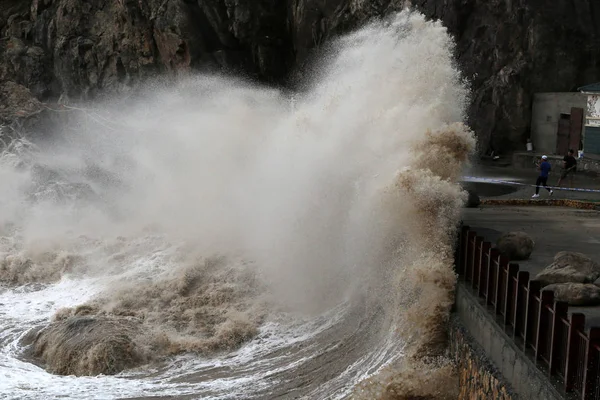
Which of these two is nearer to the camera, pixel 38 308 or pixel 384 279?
pixel 384 279

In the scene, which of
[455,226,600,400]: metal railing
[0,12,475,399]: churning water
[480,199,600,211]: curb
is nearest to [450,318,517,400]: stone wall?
[0,12,475,399]: churning water

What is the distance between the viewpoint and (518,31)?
75.4ft

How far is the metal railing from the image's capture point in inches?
236

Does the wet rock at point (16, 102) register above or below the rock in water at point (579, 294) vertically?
above

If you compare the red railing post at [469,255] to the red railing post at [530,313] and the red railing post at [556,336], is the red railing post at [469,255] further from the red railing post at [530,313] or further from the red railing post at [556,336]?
the red railing post at [556,336]

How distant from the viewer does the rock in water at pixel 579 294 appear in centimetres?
785

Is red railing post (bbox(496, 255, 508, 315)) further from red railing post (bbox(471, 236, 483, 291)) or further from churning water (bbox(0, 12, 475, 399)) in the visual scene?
churning water (bbox(0, 12, 475, 399))

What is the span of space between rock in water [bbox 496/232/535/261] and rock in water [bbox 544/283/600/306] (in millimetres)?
1950

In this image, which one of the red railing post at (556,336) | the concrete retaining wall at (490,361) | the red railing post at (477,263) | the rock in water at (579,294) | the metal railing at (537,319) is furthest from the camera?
the red railing post at (477,263)

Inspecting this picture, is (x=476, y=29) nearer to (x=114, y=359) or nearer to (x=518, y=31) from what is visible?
(x=518, y=31)

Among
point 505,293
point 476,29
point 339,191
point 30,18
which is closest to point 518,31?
point 476,29

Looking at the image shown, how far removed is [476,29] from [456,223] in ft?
46.0

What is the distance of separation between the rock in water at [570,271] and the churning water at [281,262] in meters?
1.53

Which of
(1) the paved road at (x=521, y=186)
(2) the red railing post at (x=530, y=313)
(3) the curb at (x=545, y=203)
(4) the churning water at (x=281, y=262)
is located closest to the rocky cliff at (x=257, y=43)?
(1) the paved road at (x=521, y=186)
